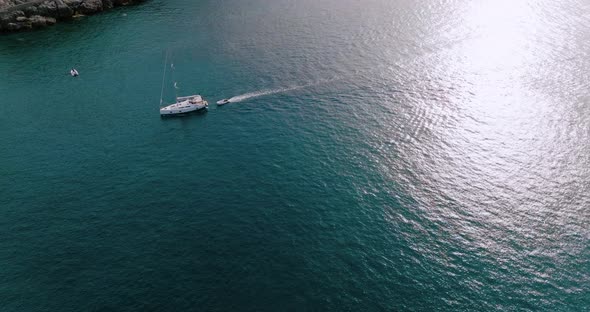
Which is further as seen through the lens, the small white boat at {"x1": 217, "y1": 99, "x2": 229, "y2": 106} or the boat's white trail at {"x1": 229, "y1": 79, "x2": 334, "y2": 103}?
the boat's white trail at {"x1": 229, "y1": 79, "x2": 334, "y2": 103}

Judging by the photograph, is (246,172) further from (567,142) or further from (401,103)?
(567,142)

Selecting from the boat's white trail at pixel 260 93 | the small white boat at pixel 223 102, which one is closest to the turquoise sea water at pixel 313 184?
the boat's white trail at pixel 260 93

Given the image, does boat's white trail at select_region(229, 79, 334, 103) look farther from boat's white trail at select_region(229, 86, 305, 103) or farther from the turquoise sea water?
the turquoise sea water

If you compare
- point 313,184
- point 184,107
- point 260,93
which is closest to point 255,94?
point 260,93

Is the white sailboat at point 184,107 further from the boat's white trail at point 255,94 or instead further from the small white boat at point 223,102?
the boat's white trail at point 255,94

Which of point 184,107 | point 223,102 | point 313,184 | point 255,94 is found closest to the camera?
point 313,184

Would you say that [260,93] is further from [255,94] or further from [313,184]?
[313,184]

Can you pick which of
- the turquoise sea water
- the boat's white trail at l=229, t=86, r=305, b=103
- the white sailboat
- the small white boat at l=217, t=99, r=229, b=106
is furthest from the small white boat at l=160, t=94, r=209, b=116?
the boat's white trail at l=229, t=86, r=305, b=103

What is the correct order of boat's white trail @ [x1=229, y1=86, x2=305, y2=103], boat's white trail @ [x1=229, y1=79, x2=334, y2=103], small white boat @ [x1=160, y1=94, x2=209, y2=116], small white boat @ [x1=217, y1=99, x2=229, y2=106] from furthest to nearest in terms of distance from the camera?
boat's white trail @ [x1=229, y1=79, x2=334, y2=103] < boat's white trail @ [x1=229, y1=86, x2=305, y2=103] < small white boat @ [x1=217, y1=99, x2=229, y2=106] < small white boat @ [x1=160, y1=94, x2=209, y2=116]
